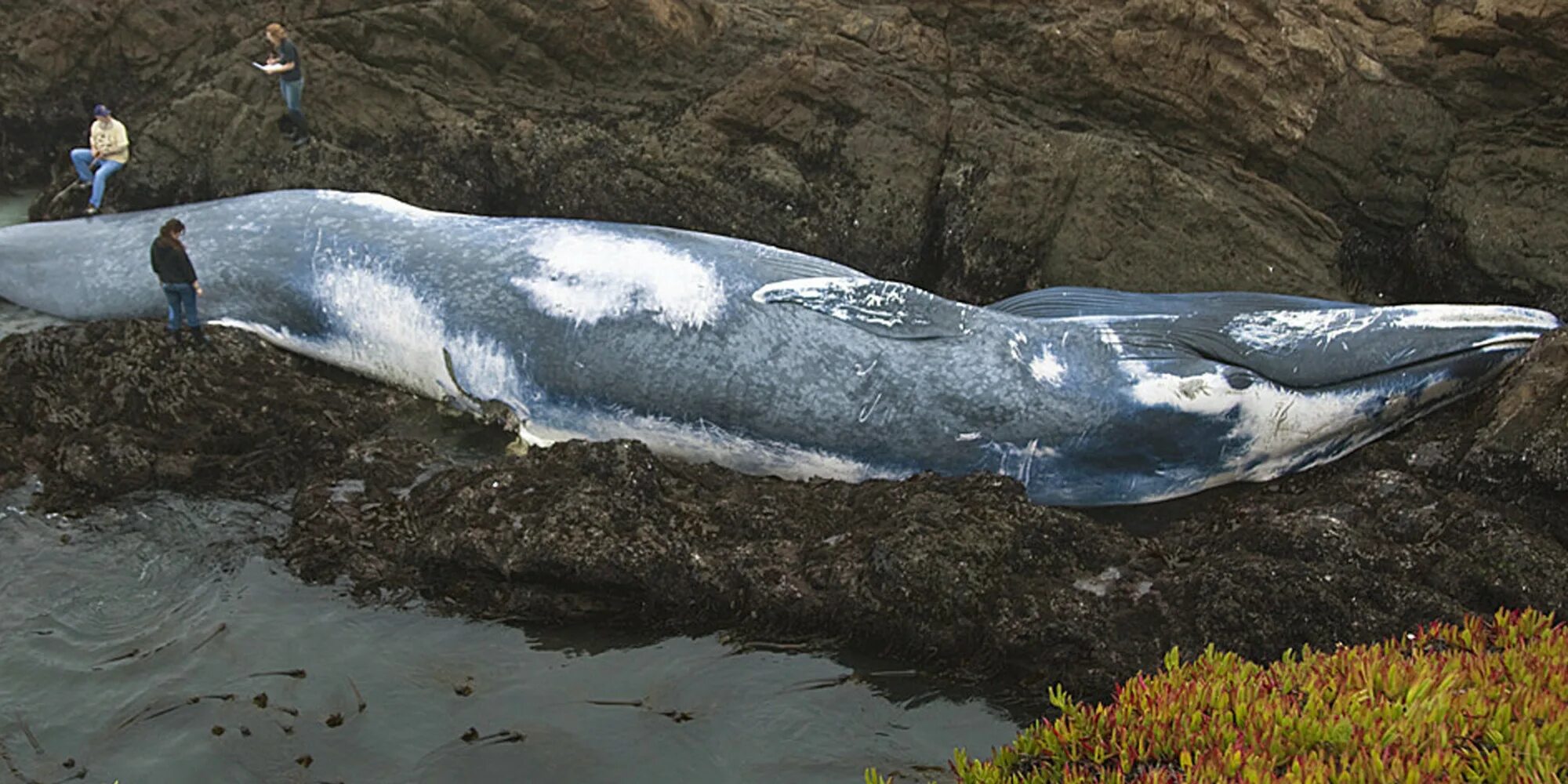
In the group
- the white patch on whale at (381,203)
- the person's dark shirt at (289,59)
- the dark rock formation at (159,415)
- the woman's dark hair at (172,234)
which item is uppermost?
the person's dark shirt at (289,59)

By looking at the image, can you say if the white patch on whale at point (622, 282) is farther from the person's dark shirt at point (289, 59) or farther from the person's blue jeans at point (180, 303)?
the person's dark shirt at point (289, 59)

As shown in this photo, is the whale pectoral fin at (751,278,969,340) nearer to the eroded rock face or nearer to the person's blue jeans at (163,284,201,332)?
the eroded rock face

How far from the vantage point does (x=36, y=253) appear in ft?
26.1

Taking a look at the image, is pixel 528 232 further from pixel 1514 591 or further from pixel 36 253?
pixel 1514 591

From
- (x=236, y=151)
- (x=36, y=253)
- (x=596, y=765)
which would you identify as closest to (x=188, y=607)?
(x=596, y=765)

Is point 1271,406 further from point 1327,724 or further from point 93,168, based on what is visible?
point 93,168

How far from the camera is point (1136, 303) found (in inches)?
286

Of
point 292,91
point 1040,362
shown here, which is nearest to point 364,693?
point 1040,362

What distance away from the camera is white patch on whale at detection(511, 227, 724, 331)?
23.2 ft

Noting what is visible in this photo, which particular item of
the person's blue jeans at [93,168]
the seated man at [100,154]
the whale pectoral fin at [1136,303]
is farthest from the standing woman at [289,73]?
the whale pectoral fin at [1136,303]

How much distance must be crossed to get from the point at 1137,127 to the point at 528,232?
397 cm

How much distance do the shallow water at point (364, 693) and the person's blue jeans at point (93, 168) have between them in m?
3.56

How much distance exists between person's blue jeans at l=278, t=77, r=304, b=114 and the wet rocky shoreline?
2511 mm

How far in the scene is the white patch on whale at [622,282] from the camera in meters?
7.07
